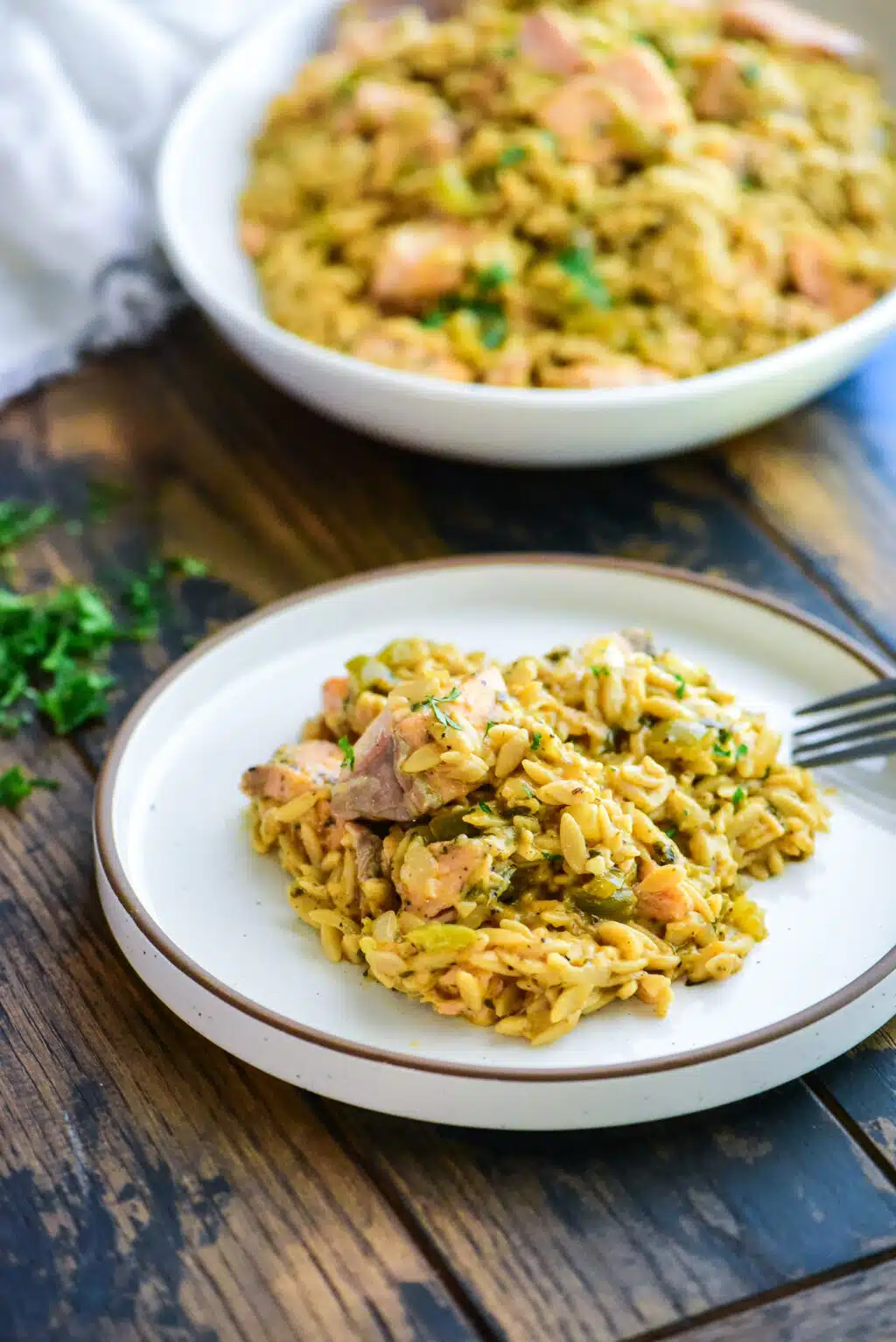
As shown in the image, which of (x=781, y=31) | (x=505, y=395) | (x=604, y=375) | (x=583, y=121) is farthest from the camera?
(x=781, y=31)

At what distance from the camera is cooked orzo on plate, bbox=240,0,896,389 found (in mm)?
2807

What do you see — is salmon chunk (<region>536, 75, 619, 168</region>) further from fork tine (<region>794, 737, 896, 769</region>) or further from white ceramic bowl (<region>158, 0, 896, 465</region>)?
fork tine (<region>794, 737, 896, 769</region>)

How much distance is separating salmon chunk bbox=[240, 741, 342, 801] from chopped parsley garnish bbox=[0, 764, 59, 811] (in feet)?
1.44

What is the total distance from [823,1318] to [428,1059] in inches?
19.8

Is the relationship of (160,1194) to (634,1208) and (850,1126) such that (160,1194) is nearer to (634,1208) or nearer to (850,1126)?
(634,1208)

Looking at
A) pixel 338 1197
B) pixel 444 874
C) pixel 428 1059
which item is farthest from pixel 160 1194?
pixel 444 874

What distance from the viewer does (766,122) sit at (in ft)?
9.95

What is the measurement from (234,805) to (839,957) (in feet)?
2.76

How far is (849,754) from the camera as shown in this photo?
2.22 metres

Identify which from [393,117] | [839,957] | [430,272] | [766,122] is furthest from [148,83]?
[839,957]

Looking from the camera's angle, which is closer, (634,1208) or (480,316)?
(634,1208)

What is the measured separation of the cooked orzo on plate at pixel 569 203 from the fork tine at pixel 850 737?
0.78 metres

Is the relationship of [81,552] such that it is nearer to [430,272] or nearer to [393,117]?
[430,272]

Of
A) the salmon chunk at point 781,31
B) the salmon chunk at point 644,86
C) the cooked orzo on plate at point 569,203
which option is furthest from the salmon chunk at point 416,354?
the salmon chunk at point 781,31
